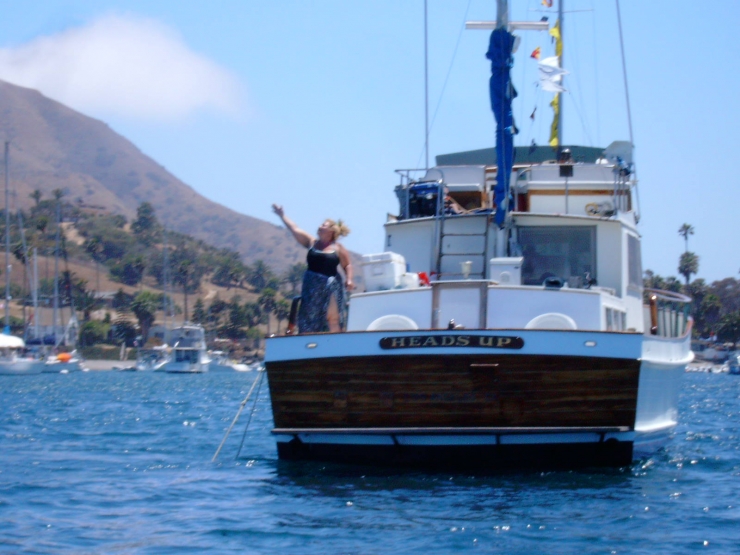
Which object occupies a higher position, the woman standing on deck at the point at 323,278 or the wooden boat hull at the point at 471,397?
the woman standing on deck at the point at 323,278

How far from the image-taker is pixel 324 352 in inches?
460

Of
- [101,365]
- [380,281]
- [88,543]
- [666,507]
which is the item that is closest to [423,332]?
[380,281]

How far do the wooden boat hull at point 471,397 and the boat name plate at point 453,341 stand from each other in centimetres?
1

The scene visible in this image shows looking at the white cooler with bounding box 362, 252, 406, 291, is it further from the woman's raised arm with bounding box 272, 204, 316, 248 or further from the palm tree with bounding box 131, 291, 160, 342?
the palm tree with bounding box 131, 291, 160, 342

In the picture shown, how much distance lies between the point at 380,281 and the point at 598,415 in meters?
3.27

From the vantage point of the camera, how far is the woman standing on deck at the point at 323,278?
12719mm

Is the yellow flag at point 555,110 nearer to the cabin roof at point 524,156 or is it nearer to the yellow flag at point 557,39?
the yellow flag at point 557,39

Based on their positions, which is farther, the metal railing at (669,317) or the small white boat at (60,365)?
the small white boat at (60,365)

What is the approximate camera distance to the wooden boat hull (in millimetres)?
11117

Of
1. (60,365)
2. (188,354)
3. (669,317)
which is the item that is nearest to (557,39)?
(669,317)

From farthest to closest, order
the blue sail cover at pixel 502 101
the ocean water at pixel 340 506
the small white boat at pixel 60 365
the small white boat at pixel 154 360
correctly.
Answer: the small white boat at pixel 154 360
the small white boat at pixel 60 365
the blue sail cover at pixel 502 101
the ocean water at pixel 340 506

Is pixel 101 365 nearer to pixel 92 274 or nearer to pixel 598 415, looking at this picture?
pixel 92 274

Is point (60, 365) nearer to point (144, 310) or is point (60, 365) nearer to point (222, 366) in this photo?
point (222, 366)

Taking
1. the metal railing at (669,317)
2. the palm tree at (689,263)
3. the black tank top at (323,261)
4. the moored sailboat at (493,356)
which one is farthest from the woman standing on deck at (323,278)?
the palm tree at (689,263)
